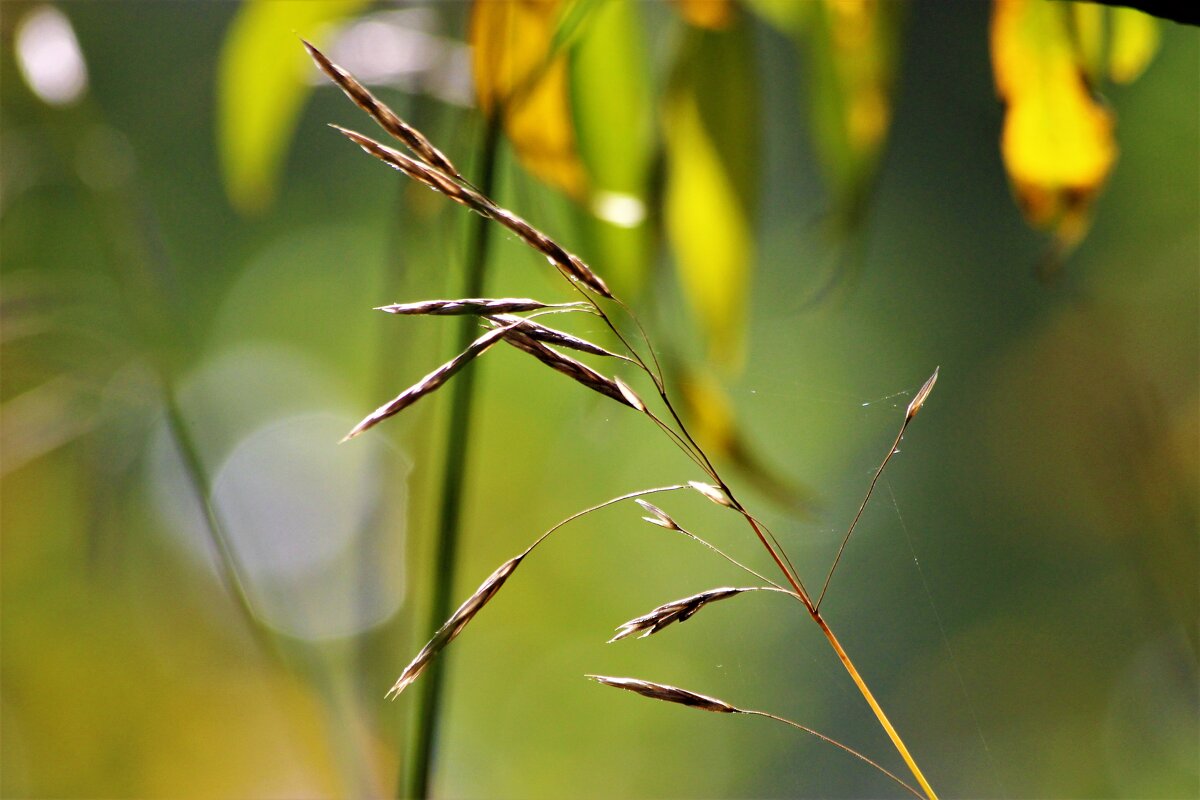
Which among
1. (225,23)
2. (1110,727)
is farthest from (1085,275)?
(225,23)

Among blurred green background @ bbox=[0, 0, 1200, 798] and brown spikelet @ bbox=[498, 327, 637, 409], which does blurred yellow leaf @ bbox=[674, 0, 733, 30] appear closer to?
brown spikelet @ bbox=[498, 327, 637, 409]

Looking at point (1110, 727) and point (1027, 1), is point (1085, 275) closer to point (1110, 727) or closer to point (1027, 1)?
point (1110, 727)

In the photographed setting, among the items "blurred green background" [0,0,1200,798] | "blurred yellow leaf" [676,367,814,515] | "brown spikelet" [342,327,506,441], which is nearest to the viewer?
"brown spikelet" [342,327,506,441]

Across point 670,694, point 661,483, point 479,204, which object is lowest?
point 661,483

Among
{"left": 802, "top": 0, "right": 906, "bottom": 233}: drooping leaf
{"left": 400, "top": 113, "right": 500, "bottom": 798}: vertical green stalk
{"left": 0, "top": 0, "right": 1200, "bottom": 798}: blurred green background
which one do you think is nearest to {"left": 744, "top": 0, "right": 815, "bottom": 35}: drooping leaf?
{"left": 802, "top": 0, "right": 906, "bottom": 233}: drooping leaf

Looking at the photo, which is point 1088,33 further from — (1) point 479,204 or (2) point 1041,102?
(1) point 479,204

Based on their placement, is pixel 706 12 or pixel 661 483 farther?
pixel 661 483

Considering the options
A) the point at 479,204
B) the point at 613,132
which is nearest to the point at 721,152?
the point at 613,132
